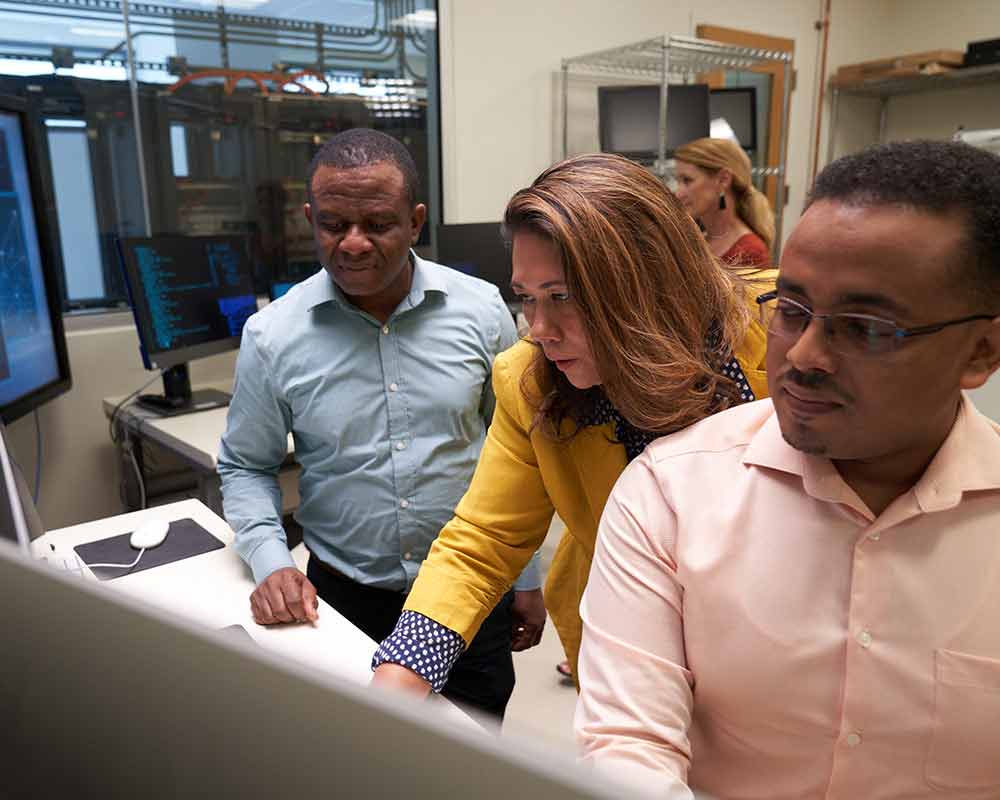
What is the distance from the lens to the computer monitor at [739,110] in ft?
14.3

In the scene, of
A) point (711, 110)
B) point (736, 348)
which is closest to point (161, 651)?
point (736, 348)

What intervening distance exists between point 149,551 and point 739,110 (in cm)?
398

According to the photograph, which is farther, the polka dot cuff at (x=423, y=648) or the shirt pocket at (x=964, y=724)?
the polka dot cuff at (x=423, y=648)

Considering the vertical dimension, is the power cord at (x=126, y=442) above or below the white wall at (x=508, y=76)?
below

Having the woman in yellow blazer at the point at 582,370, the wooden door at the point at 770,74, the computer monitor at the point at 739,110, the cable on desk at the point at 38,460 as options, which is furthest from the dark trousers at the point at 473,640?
the wooden door at the point at 770,74

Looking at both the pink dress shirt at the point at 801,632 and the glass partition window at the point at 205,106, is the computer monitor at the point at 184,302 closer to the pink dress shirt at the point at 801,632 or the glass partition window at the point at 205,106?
the glass partition window at the point at 205,106

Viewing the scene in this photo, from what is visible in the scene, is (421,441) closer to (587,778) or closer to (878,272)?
(878,272)

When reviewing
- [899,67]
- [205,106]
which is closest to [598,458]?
[205,106]

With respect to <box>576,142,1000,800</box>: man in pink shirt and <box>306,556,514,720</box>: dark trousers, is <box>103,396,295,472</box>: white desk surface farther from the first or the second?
<box>576,142,1000,800</box>: man in pink shirt

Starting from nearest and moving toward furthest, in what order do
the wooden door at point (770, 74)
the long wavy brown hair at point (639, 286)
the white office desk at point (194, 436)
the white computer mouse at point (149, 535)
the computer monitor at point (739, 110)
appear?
the long wavy brown hair at point (639, 286), the white computer mouse at point (149, 535), the white office desk at point (194, 436), the computer monitor at point (739, 110), the wooden door at point (770, 74)

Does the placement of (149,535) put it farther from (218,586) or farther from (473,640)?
(473,640)

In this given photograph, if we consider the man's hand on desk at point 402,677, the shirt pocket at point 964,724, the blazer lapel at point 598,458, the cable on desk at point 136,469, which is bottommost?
the cable on desk at point 136,469

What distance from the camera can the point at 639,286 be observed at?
1005 mm

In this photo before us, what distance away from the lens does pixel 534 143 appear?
407 centimetres
